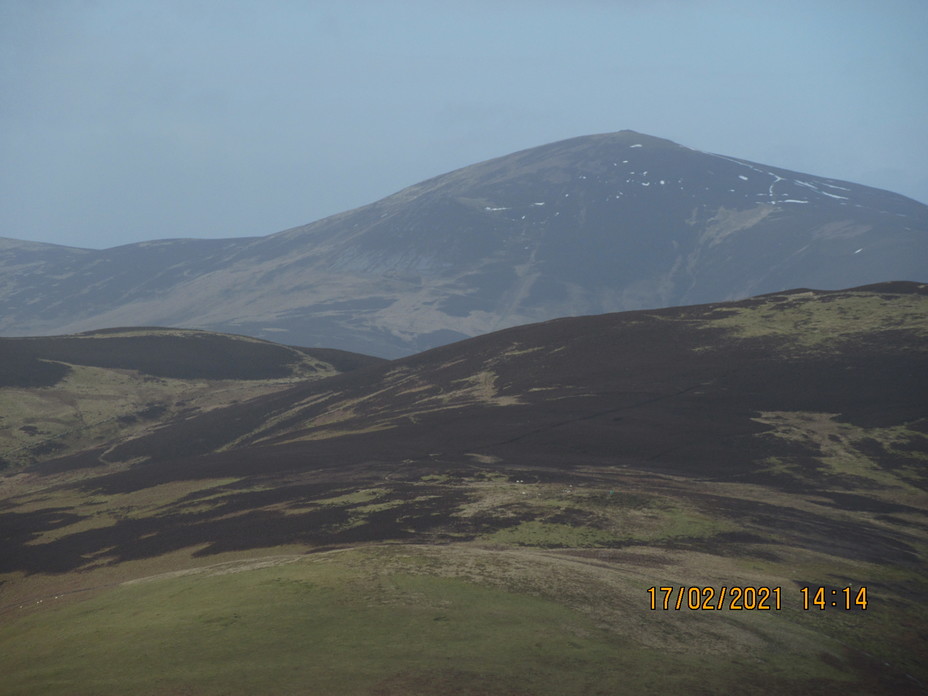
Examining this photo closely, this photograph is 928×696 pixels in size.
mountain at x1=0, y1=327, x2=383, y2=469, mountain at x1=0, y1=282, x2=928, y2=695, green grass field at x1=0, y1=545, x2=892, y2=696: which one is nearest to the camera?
green grass field at x1=0, y1=545, x2=892, y2=696

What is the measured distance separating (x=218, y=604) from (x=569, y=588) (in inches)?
565

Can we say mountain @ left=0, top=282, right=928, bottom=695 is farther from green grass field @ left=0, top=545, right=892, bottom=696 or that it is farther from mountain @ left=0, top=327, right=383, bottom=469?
mountain @ left=0, top=327, right=383, bottom=469

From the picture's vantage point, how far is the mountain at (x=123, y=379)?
113562 mm

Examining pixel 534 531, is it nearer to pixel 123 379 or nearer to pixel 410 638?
pixel 410 638

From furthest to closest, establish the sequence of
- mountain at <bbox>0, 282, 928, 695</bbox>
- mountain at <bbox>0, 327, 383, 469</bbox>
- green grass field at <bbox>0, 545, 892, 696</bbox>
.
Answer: mountain at <bbox>0, 327, 383, 469</bbox>, mountain at <bbox>0, 282, 928, 695</bbox>, green grass field at <bbox>0, 545, 892, 696</bbox>

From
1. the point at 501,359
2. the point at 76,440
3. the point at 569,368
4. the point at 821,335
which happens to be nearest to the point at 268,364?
the point at 76,440

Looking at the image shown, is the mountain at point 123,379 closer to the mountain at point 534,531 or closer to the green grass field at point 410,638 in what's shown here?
the mountain at point 534,531

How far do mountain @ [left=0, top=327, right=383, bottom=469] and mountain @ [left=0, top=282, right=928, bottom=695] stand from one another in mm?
13587

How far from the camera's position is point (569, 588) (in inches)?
1320

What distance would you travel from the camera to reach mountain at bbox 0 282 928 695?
27547 millimetres

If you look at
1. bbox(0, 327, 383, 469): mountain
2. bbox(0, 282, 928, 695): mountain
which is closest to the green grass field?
bbox(0, 282, 928, 695): mountain

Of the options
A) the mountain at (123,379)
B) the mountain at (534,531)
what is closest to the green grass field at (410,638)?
the mountain at (534,531)

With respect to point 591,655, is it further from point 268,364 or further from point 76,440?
point 268,364

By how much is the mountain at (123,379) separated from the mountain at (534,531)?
44.6 ft
